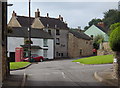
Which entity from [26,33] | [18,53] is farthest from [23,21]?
[18,53]

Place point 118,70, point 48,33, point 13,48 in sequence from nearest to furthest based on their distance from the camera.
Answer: point 118,70, point 13,48, point 48,33

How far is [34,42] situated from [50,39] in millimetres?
4301

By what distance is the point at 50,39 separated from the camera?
53.2 metres

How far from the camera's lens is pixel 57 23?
6012cm

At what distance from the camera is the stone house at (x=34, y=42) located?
46.5 m

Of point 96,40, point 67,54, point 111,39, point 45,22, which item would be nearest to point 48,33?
point 45,22

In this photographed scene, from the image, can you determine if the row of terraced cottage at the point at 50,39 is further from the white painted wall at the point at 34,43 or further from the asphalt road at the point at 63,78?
the asphalt road at the point at 63,78

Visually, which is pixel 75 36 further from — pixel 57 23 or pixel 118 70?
pixel 118 70

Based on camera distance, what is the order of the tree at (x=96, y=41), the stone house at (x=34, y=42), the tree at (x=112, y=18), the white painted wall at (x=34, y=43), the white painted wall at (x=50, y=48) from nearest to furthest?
1. the white painted wall at (x=34, y=43)
2. the stone house at (x=34, y=42)
3. the white painted wall at (x=50, y=48)
4. the tree at (x=112, y=18)
5. the tree at (x=96, y=41)

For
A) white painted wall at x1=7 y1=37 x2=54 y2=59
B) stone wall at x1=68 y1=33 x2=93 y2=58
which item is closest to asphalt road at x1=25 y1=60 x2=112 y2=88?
white painted wall at x1=7 y1=37 x2=54 y2=59

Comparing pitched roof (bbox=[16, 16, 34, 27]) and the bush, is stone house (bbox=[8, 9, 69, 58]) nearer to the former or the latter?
pitched roof (bbox=[16, 16, 34, 27])

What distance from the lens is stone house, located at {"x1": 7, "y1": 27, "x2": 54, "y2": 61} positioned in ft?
153

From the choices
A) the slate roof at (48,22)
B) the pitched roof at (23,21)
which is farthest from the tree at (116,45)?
the pitched roof at (23,21)

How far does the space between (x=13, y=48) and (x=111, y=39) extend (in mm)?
32330
